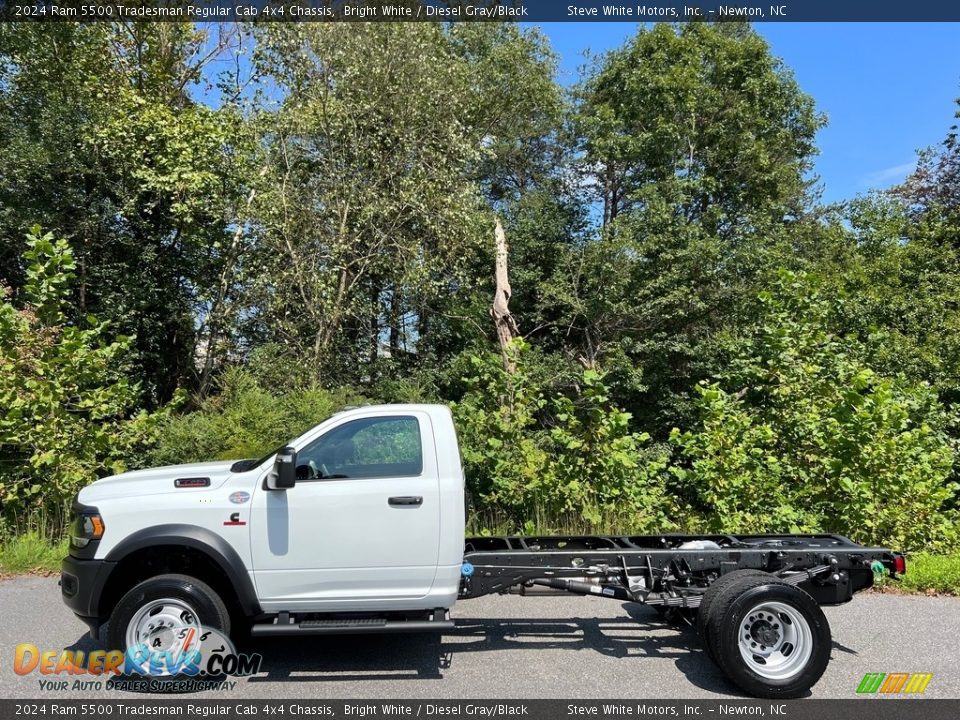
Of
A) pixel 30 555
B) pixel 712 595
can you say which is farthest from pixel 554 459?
pixel 30 555

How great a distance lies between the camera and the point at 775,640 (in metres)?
5.11

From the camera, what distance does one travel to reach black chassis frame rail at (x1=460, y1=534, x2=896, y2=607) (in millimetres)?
5602

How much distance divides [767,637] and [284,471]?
3.54 m

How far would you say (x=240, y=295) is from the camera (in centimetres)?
1673

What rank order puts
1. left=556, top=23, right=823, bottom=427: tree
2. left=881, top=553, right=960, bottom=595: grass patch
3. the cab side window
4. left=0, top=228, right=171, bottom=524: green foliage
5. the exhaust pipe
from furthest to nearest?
left=556, top=23, right=823, bottom=427: tree < left=0, top=228, right=171, bottom=524: green foliage < left=881, top=553, right=960, bottom=595: grass patch < the exhaust pipe < the cab side window

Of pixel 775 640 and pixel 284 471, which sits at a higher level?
pixel 284 471

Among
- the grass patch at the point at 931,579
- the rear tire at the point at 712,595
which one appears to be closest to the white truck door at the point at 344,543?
→ the rear tire at the point at 712,595

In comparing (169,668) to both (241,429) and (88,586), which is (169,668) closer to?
(88,586)

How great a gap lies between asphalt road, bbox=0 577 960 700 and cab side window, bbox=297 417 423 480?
1449 mm

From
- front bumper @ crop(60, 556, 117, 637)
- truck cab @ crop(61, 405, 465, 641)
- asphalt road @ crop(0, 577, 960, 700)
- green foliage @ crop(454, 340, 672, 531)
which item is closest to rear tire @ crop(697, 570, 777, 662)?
asphalt road @ crop(0, 577, 960, 700)

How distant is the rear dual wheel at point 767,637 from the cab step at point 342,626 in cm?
185

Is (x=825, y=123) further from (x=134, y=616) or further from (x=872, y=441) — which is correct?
(x=134, y=616)
